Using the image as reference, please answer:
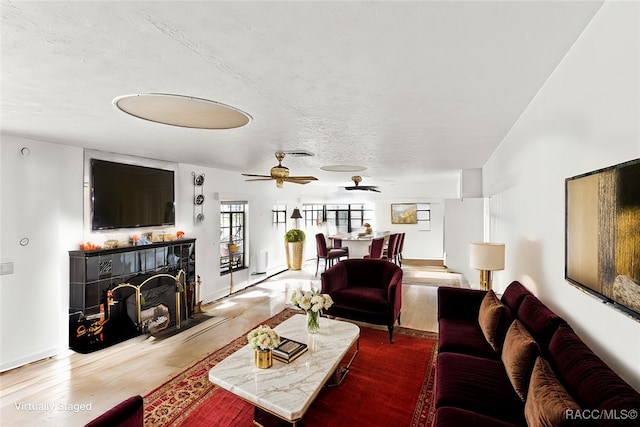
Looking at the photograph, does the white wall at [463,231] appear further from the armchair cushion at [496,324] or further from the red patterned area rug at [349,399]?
the armchair cushion at [496,324]

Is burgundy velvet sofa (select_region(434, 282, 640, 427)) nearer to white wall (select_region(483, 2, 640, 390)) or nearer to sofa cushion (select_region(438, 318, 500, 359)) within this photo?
sofa cushion (select_region(438, 318, 500, 359))

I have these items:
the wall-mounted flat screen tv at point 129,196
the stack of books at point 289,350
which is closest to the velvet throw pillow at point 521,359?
the stack of books at point 289,350

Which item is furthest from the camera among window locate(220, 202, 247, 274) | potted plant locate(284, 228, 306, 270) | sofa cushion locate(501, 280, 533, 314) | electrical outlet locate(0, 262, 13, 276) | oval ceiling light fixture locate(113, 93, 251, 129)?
potted plant locate(284, 228, 306, 270)

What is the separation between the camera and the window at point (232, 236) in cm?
606

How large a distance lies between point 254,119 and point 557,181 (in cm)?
220

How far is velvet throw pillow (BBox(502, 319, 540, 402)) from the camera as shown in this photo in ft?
5.41

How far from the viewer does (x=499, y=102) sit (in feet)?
7.09

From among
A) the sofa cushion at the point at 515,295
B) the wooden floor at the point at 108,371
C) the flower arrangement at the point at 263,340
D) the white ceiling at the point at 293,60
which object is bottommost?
the wooden floor at the point at 108,371

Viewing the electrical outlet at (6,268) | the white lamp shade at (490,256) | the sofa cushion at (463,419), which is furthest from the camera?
the electrical outlet at (6,268)

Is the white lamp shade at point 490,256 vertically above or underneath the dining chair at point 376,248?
above

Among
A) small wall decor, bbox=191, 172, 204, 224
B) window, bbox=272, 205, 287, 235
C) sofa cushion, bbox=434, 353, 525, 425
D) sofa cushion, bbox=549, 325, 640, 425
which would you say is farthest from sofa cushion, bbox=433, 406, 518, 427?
window, bbox=272, 205, 287, 235

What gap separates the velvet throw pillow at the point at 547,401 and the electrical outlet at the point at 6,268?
4.59 m

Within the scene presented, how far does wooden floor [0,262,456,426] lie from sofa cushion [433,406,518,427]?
2.53 meters

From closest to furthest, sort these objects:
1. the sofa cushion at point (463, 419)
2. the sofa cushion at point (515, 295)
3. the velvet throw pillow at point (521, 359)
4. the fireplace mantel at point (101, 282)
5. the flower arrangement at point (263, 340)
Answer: the sofa cushion at point (463, 419)
the velvet throw pillow at point (521, 359)
the flower arrangement at point (263, 340)
the sofa cushion at point (515, 295)
the fireplace mantel at point (101, 282)
